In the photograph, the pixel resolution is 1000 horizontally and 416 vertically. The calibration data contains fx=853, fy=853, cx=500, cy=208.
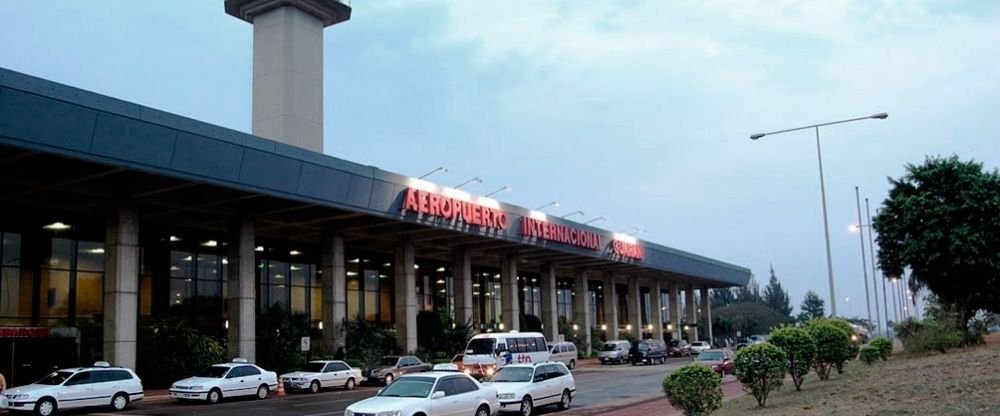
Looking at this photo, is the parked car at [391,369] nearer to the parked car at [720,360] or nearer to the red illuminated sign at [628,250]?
the parked car at [720,360]

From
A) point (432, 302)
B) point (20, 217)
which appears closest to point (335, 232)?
→ point (20, 217)

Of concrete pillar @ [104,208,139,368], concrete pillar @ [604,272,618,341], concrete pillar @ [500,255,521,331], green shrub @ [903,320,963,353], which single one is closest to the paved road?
concrete pillar @ [104,208,139,368]

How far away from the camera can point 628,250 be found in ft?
237

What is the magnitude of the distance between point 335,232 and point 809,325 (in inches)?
1088

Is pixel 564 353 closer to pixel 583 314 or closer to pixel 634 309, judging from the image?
pixel 583 314

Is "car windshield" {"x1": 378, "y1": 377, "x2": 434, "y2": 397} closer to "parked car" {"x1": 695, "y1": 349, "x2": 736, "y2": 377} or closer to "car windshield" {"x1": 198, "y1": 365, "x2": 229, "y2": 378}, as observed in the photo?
"car windshield" {"x1": 198, "y1": 365, "x2": 229, "y2": 378}

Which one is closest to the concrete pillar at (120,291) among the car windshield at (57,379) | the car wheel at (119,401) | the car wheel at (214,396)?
the car wheel at (214,396)

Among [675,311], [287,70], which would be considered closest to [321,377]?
[287,70]

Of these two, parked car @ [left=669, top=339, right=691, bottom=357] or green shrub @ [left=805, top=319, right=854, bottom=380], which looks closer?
green shrub @ [left=805, top=319, right=854, bottom=380]

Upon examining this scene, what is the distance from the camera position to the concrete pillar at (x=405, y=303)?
5097cm

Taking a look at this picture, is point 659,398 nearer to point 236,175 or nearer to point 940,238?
point 940,238

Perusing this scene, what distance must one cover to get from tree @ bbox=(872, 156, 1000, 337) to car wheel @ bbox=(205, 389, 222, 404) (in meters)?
29.4

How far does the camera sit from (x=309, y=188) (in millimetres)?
39062

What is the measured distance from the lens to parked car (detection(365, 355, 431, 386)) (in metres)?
41.3
